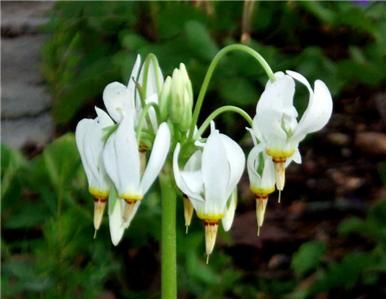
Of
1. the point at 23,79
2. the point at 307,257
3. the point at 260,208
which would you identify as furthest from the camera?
the point at 23,79

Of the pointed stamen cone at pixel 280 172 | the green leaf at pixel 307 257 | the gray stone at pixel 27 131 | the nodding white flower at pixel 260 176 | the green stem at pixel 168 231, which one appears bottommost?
the gray stone at pixel 27 131

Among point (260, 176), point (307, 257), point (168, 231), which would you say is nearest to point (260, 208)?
point (260, 176)

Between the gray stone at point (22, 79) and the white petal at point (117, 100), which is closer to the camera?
the white petal at point (117, 100)

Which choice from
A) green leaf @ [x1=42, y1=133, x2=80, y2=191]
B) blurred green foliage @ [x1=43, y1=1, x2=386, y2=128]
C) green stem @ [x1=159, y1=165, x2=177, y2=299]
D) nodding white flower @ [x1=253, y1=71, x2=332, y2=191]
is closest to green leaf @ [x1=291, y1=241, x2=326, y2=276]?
blurred green foliage @ [x1=43, y1=1, x2=386, y2=128]

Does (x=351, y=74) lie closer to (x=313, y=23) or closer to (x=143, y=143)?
(x=313, y=23)

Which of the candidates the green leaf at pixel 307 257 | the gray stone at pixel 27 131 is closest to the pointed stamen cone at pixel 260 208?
the green leaf at pixel 307 257

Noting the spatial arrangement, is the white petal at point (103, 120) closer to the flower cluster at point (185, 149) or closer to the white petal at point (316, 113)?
the flower cluster at point (185, 149)

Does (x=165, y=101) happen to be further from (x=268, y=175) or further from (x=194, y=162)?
(x=268, y=175)
